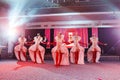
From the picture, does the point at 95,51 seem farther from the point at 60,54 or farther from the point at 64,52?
the point at 60,54

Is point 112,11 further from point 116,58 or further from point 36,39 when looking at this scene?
point 36,39

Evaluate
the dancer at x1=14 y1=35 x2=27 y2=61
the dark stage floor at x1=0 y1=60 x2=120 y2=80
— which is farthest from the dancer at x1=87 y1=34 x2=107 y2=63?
the dancer at x1=14 y1=35 x2=27 y2=61

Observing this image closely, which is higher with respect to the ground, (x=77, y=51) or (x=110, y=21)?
(x=110, y=21)

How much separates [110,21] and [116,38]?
1540 mm

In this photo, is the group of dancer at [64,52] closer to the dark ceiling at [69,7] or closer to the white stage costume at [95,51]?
the white stage costume at [95,51]

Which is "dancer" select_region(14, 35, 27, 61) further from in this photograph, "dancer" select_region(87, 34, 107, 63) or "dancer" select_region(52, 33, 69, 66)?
"dancer" select_region(87, 34, 107, 63)

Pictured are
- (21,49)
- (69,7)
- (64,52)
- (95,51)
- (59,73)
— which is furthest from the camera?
(21,49)

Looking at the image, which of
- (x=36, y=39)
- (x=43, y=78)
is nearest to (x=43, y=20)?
(x=36, y=39)

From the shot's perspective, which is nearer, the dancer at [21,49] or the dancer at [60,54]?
the dancer at [60,54]

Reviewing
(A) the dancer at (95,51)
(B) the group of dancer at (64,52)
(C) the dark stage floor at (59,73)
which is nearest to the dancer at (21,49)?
(B) the group of dancer at (64,52)

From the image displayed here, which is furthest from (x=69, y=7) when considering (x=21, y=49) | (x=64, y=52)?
(x=21, y=49)

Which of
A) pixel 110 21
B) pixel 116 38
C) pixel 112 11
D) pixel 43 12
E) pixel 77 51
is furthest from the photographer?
pixel 116 38

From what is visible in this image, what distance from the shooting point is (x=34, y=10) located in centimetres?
1034

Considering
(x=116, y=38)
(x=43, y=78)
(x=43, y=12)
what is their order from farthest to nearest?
(x=116, y=38) → (x=43, y=12) → (x=43, y=78)
